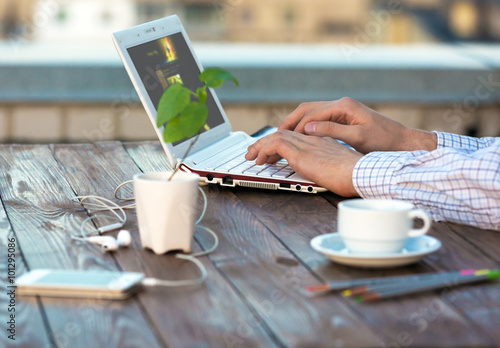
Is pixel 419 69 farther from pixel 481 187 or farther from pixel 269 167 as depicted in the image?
pixel 481 187

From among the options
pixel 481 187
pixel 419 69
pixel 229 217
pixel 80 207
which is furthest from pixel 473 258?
pixel 419 69

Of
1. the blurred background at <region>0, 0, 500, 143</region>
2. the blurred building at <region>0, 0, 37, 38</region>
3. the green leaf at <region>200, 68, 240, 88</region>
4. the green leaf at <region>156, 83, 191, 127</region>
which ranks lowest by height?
the blurred background at <region>0, 0, 500, 143</region>

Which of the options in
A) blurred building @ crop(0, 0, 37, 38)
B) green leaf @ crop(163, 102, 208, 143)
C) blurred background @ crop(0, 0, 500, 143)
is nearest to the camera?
green leaf @ crop(163, 102, 208, 143)

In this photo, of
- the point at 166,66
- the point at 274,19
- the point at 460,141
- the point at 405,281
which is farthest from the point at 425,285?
the point at 274,19

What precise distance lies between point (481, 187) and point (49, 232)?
701mm

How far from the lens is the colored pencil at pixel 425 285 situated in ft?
2.84

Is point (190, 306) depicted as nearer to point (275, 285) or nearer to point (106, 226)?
point (275, 285)

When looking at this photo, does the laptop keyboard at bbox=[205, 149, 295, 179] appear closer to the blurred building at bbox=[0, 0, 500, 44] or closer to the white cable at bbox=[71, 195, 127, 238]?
the white cable at bbox=[71, 195, 127, 238]

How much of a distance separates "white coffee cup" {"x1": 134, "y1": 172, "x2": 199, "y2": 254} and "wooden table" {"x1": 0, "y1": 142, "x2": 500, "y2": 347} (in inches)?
0.9

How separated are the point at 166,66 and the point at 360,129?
44cm

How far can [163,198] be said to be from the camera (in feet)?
3.22

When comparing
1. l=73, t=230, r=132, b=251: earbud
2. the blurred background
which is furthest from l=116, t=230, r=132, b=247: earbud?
the blurred background

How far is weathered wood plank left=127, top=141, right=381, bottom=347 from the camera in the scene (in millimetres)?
777

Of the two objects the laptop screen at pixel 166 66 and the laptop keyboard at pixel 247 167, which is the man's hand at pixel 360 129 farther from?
the laptop screen at pixel 166 66
